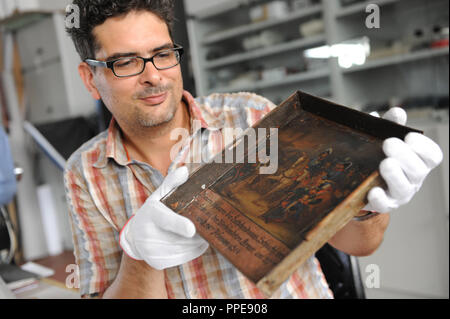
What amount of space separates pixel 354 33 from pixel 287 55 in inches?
18.1

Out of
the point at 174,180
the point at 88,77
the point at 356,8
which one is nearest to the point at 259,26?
the point at 356,8

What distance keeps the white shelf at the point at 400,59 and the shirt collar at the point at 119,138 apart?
1.47 metres

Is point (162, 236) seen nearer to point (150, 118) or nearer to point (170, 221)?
point (170, 221)

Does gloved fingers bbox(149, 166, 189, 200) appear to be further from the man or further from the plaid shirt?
the plaid shirt

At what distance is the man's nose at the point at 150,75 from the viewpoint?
64 cm

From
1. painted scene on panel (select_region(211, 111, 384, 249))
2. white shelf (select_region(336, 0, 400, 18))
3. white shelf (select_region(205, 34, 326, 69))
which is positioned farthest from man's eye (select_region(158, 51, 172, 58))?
white shelf (select_region(336, 0, 400, 18))

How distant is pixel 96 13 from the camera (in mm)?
622

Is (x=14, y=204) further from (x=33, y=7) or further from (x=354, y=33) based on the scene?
(x=354, y=33)

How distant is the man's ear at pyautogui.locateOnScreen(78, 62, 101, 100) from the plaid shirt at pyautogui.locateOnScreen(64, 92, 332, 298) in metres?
0.15

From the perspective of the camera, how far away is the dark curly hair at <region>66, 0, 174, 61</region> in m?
0.61

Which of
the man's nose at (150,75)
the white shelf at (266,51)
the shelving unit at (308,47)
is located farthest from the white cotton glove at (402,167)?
the white shelf at (266,51)

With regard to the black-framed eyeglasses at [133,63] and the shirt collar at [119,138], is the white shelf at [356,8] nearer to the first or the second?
the shirt collar at [119,138]

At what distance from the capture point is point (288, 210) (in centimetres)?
52

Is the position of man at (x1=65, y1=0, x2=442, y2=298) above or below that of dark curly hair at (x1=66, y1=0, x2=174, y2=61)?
below
